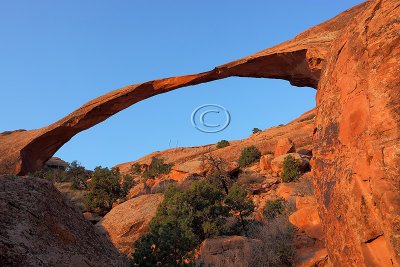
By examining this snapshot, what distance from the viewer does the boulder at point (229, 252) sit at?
388 inches

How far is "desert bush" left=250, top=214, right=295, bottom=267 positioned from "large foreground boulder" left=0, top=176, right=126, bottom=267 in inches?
217

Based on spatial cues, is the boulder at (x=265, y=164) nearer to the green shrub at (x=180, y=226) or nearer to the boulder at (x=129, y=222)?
the boulder at (x=129, y=222)

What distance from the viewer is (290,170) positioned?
22.1 m

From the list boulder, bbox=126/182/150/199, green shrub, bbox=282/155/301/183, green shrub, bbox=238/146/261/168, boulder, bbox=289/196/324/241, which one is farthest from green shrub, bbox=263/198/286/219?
green shrub, bbox=238/146/261/168

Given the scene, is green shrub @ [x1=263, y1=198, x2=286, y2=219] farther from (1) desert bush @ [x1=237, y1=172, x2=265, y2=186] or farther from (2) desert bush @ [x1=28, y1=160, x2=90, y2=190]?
(2) desert bush @ [x1=28, y1=160, x2=90, y2=190]

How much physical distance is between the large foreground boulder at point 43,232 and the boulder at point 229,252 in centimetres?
488

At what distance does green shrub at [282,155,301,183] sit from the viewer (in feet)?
71.5

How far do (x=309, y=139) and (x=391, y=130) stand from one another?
29.4 meters

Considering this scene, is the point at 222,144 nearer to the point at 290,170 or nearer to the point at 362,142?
the point at 290,170

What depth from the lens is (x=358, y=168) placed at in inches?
151

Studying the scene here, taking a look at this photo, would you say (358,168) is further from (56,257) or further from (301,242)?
(301,242)

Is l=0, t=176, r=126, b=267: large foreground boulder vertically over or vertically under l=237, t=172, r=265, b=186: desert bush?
over

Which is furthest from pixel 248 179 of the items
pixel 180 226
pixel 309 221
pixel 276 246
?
pixel 276 246

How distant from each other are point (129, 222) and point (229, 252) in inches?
233
